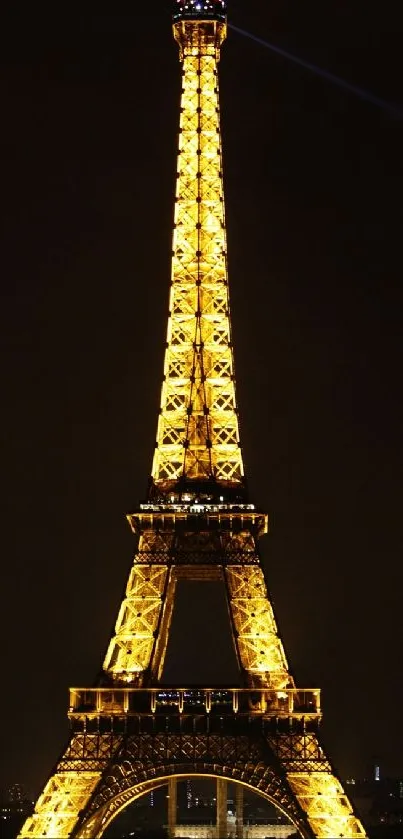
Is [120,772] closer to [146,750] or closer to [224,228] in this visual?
[146,750]

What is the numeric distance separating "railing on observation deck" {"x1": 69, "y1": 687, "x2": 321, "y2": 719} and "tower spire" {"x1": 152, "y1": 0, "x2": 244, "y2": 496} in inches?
323

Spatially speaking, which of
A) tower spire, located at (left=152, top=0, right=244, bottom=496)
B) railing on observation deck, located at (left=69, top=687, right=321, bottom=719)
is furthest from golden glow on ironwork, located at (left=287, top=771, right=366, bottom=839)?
tower spire, located at (left=152, top=0, right=244, bottom=496)

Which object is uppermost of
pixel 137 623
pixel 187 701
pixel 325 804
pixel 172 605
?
pixel 172 605

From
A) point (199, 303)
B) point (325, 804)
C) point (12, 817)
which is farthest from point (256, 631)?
point (12, 817)

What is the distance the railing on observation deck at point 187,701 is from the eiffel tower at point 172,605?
0.15 ft

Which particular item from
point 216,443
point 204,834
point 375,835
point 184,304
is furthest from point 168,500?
point 204,834

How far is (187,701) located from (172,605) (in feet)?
19.1

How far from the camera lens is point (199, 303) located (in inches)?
2554

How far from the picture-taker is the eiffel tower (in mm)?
55812

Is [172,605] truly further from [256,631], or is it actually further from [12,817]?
[12,817]

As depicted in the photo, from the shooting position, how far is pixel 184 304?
65.0m

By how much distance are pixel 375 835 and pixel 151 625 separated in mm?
27871

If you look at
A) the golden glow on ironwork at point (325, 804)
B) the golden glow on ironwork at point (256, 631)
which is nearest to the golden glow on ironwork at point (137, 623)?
the golden glow on ironwork at point (256, 631)

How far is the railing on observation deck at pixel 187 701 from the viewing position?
57219 mm
